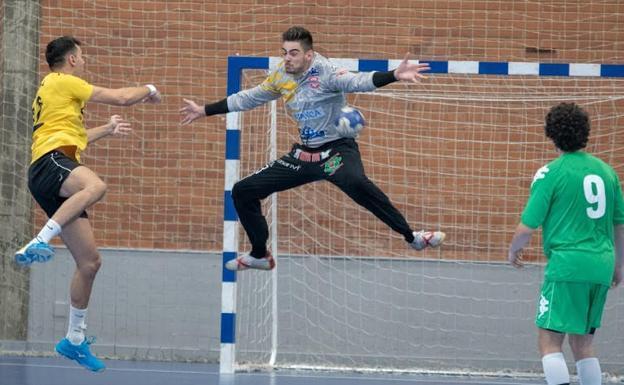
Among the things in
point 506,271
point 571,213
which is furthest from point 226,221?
point 571,213

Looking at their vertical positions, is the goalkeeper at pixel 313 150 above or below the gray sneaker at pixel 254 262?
above

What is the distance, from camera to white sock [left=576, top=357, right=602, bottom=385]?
6973mm

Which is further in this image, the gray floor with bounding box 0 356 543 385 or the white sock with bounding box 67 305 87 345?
the gray floor with bounding box 0 356 543 385

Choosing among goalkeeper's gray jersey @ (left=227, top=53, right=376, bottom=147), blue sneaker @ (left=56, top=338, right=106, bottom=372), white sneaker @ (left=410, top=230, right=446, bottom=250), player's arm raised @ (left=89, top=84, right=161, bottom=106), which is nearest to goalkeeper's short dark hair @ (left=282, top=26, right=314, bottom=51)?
goalkeeper's gray jersey @ (left=227, top=53, right=376, bottom=147)

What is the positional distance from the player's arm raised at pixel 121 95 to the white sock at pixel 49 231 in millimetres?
970

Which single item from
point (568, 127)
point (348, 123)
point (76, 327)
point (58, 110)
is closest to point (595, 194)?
point (568, 127)

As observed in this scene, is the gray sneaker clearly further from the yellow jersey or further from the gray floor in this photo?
the yellow jersey

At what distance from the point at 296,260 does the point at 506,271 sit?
212cm

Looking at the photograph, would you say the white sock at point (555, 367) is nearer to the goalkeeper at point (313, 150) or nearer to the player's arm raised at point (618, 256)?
the player's arm raised at point (618, 256)

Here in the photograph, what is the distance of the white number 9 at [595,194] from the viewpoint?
22.0 ft

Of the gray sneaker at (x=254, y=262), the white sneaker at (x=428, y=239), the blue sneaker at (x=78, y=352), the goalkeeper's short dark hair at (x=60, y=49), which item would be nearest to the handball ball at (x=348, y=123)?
the white sneaker at (x=428, y=239)

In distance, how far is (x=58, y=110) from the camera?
27.7ft

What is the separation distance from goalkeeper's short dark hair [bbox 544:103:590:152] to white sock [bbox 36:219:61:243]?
3.56 meters

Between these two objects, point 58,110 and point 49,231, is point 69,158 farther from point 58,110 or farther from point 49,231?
point 49,231
